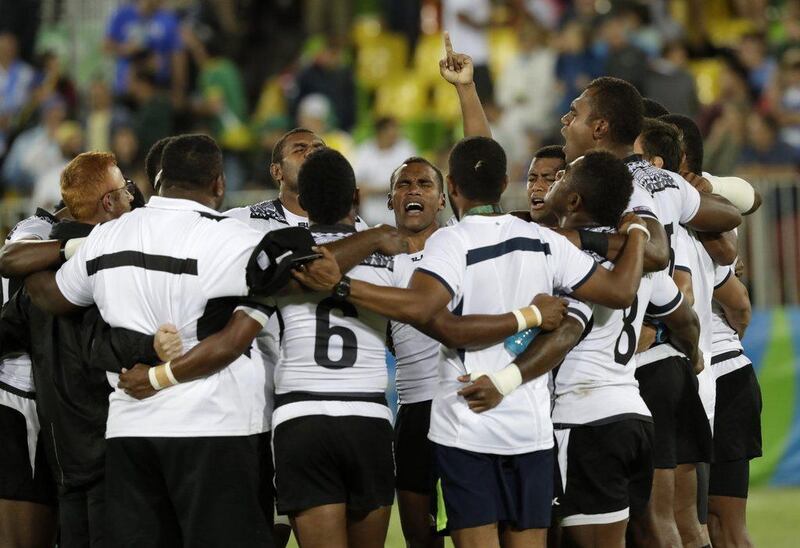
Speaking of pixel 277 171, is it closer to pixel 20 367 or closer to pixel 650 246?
pixel 20 367

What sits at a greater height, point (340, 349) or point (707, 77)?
point (707, 77)

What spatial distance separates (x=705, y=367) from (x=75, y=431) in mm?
3247

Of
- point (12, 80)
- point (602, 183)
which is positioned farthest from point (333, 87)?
point (602, 183)

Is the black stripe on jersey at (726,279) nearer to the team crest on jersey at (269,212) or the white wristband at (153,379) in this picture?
the team crest on jersey at (269,212)

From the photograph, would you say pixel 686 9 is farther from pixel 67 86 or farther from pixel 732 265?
pixel 732 265

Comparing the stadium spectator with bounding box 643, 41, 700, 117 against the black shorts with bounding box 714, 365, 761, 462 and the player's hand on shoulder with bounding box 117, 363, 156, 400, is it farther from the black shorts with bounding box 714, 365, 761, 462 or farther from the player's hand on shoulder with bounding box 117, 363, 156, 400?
the player's hand on shoulder with bounding box 117, 363, 156, 400

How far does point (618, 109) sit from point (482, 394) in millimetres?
1733

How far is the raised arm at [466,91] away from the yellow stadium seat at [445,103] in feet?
31.0

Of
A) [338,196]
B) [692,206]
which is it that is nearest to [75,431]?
[338,196]

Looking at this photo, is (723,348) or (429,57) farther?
(429,57)

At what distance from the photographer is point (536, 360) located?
5973mm

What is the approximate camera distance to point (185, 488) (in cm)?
593

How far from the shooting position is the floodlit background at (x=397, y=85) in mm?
12531

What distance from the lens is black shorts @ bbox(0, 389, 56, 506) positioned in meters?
6.80
